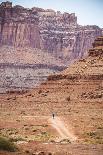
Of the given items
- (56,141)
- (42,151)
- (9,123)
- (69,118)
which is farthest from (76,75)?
(42,151)

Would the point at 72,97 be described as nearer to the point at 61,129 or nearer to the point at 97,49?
the point at 97,49

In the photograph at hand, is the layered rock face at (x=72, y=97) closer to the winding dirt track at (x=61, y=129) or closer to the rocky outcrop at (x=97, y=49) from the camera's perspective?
the rocky outcrop at (x=97, y=49)

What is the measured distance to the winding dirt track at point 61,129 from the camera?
142 feet

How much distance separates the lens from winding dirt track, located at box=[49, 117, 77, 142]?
4341 cm

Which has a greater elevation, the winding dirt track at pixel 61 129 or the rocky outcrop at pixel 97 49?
the rocky outcrop at pixel 97 49

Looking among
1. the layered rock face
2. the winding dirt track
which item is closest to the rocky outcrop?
the layered rock face

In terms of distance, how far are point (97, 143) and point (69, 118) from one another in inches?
796

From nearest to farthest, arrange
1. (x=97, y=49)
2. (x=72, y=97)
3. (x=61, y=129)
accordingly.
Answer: (x=61, y=129) → (x=72, y=97) → (x=97, y=49)

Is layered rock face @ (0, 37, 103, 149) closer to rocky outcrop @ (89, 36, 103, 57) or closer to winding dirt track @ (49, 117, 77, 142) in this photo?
rocky outcrop @ (89, 36, 103, 57)

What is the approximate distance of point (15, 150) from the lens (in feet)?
111

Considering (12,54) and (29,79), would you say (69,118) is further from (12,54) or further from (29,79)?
(12,54)

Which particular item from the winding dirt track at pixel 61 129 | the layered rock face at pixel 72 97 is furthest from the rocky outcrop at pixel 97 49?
the winding dirt track at pixel 61 129

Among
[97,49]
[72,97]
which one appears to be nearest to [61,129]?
[72,97]

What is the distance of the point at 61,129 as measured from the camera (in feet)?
161
